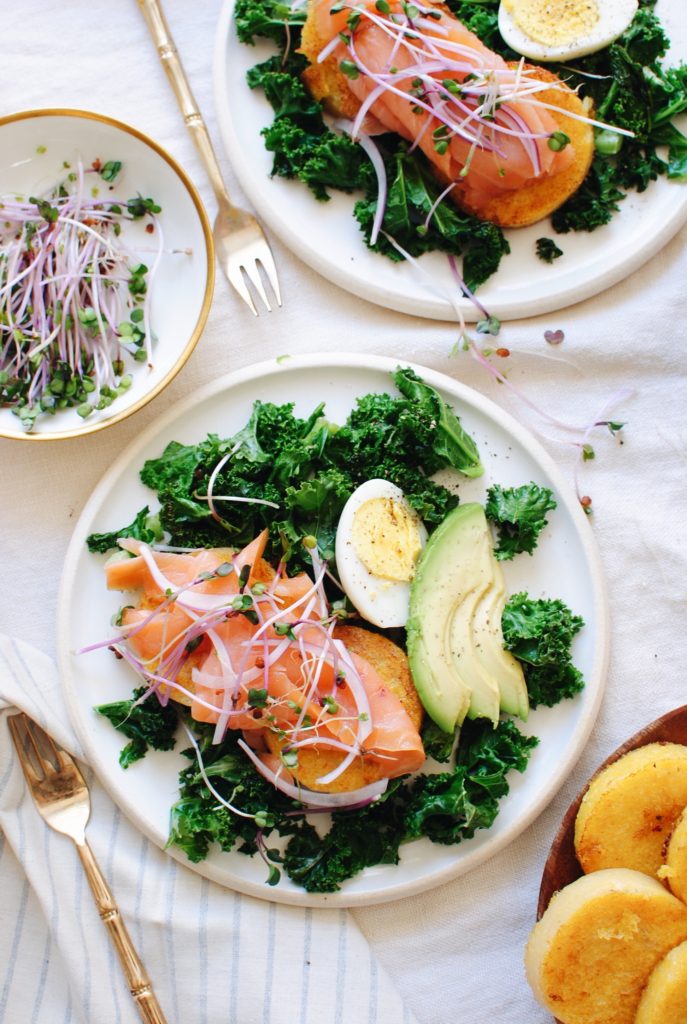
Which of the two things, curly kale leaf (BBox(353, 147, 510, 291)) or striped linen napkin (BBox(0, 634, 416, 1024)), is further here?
curly kale leaf (BBox(353, 147, 510, 291))

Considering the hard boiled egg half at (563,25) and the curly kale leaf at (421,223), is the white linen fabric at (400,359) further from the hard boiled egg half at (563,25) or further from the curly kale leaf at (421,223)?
the hard boiled egg half at (563,25)

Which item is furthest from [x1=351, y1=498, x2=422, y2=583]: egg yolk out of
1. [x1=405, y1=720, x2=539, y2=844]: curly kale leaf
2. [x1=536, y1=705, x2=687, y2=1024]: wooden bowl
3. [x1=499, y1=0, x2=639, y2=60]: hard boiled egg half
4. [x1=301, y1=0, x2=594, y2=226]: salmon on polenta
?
[x1=499, y1=0, x2=639, y2=60]: hard boiled egg half

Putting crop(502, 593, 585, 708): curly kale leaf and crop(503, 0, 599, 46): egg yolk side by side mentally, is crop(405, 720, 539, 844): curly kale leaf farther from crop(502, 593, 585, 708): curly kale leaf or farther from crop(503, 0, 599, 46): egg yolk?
crop(503, 0, 599, 46): egg yolk

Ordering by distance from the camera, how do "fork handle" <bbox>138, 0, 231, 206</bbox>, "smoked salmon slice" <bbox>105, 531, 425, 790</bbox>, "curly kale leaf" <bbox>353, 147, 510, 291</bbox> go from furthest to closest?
"fork handle" <bbox>138, 0, 231, 206</bbox> → "curly kale leaf" <bbox>353, 147, 510, 291</bbox> → "smoked salmon slice" <bbox>105, 531, 425, 790</bbox>

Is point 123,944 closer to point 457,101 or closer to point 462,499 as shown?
point 462,499

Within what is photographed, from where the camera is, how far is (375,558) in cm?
301

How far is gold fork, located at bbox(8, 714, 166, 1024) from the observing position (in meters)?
3.11

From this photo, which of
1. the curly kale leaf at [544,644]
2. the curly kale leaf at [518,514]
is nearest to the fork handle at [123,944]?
the curly kale leaf at [544,644]

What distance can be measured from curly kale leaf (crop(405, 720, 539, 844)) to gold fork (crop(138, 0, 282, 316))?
155 cm

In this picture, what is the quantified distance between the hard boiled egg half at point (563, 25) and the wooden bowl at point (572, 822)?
2.08 metres

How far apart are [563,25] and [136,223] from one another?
4.91ft

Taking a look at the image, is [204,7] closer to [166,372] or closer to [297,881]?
[166,372]

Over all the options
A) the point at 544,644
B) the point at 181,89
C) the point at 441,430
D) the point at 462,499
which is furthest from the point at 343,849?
the point at 181,89

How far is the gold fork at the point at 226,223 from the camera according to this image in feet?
10.9
